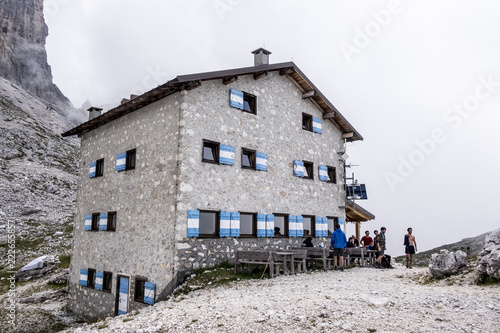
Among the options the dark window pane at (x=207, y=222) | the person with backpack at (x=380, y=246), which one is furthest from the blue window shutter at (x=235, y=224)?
the person with backpack at (x=380, y=246)

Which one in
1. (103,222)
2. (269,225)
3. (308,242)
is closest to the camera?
(269,225)

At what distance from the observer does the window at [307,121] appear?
19509mm

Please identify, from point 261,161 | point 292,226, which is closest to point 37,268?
point 292,226

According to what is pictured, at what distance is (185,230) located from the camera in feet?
44.4

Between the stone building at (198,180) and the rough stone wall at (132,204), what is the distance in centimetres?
5

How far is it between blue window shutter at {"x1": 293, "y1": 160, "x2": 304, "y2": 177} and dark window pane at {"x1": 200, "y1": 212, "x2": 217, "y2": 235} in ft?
15.8

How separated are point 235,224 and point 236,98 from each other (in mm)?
5051

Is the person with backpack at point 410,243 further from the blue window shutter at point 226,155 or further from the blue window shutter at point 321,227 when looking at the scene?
the blue window shutter at point 226,155

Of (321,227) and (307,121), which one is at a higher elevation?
(307,121)

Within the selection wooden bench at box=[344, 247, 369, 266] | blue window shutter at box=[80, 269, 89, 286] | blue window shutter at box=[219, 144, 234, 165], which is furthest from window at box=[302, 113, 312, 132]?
blue window shutter at box=[80, 269, 89, 286]

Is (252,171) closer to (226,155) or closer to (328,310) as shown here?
(226,155)

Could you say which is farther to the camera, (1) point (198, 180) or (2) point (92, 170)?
(2) point (92, 170)

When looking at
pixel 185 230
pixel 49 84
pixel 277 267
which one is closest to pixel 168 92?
pixel 185 230

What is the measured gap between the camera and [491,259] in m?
10.4
